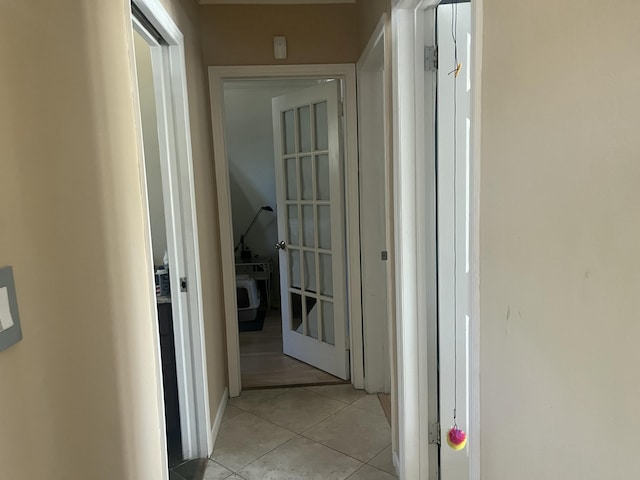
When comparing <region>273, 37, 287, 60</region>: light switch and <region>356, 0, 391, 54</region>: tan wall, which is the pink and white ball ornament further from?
<region>273, 37, 287, 60</region>: light switch

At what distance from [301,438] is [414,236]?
141 cm

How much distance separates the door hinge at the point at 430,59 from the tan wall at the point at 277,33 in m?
1.20

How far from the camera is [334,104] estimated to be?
3084mm

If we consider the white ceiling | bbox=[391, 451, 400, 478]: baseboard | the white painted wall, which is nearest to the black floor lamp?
the white painted wall

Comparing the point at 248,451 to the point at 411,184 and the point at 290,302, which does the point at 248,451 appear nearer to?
the point at 290,302

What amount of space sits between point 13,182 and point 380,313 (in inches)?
98.0

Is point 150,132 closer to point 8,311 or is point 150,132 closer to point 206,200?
point 206,200

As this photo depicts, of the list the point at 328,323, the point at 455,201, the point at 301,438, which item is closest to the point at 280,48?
the point at 455,201

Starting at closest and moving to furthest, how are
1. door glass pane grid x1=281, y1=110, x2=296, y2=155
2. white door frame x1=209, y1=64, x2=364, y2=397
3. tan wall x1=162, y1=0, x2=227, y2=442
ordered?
tan wall x1=162, y1=0, x2=227, y2=442 → white door frame x1=209, y1=64, x2=364, y2=397 → door glass pane grid x1=281, y1=110, x2=296, y2=155

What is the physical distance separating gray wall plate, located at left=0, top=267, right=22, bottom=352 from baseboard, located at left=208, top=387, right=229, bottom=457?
1.90 m

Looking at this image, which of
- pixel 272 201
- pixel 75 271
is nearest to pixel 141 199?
pixel 75 271

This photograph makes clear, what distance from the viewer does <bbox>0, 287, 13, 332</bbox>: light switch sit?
773mm

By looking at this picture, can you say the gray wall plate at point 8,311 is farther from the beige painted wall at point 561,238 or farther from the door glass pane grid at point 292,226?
the door glass pane grid at point 292,226

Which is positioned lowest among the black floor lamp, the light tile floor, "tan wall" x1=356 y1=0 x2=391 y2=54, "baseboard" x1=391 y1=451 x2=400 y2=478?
the light tile floor
